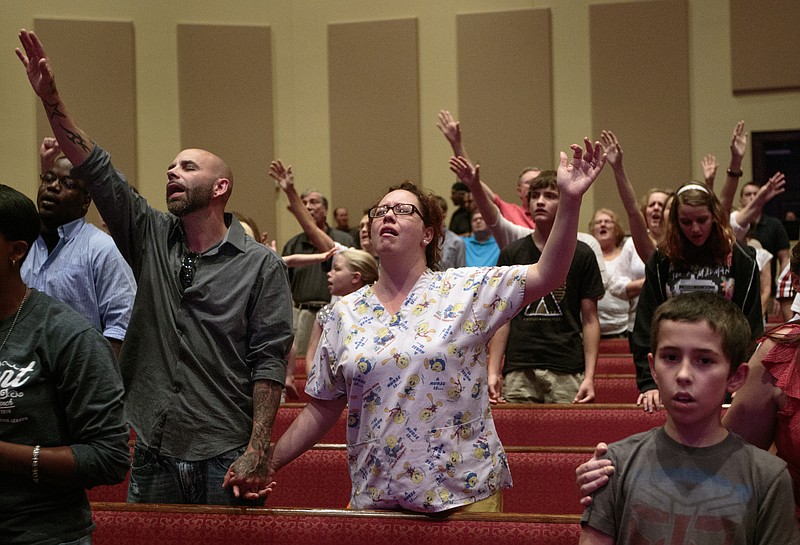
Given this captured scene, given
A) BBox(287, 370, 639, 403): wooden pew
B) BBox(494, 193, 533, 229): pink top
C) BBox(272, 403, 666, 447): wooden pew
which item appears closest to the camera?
BBox(272, 403, 666, 447): wooden pew

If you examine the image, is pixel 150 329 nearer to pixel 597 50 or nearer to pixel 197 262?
pixel 197 262

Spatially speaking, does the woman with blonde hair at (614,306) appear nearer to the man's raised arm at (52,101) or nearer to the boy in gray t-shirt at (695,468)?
the man's raised arm at (52,101)

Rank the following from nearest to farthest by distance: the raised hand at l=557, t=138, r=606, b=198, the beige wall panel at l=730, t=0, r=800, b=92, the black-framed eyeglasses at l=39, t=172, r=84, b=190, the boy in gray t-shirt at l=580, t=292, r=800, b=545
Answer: the boy in gray t-shirt at l=580, t=292, r=800, b=545, the raised hand at l=557, t=138, r=606, b=198, the black-framed eyeglasses at l=39, t=172, r=84, b=190, the beige wall panel at l=730, t=0, r=800, b=92

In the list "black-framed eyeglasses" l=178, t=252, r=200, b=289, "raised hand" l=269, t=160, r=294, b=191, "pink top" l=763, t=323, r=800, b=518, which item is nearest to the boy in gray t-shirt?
"pink top" l=763, t=323, r=800, b=518

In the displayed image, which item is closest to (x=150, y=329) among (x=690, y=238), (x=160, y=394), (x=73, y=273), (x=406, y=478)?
(x=160, y=394)

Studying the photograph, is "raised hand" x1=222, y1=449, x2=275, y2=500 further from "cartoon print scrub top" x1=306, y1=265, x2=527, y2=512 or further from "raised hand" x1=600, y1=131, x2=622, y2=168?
"raised hand" x1=600, y1=131, x2=622, y2=168

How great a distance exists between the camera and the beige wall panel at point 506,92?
29.0ft

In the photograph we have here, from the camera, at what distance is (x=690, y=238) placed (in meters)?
3.16

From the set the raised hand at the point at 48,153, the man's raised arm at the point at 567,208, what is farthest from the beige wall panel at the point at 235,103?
the man's raised arm at the point at 567,208

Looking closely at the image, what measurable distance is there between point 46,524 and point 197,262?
91 centimetres

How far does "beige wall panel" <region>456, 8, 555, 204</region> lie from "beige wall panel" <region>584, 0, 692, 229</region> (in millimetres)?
467

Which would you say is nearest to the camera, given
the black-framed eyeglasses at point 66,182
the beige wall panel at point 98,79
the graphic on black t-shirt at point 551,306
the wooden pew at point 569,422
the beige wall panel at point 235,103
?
the black-framed eyeglasses at point 66,182

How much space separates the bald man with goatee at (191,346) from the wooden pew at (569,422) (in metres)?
1.27

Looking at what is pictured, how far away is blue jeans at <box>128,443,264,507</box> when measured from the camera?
7.80ft
